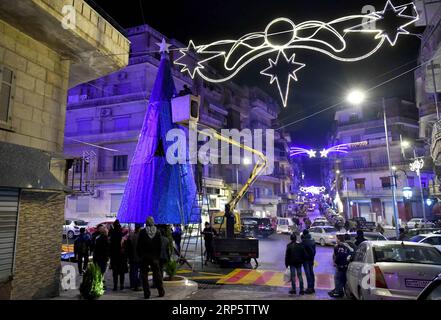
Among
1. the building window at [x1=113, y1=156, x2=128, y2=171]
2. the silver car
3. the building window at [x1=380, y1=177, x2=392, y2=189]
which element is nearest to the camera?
the silver car

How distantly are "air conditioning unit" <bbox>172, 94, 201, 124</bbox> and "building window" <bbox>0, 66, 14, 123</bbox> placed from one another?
533cm

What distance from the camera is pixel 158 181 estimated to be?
38.2 ft

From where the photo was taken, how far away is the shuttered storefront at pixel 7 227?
21.6 ft

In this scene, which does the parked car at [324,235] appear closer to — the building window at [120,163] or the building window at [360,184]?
the building window at [120,163]

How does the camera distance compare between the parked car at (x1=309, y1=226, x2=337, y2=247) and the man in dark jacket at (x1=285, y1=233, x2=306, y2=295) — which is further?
the parked car at (x1=309, y1=226, x2=337, y2=247)

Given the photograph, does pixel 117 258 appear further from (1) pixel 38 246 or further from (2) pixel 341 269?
(2) pixel 341 269

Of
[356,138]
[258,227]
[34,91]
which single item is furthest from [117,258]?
[356,138]

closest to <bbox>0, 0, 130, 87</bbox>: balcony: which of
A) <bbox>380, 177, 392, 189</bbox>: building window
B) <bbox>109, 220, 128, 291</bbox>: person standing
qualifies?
<bbox>109, 220, 128, 291</bbox>: person standing

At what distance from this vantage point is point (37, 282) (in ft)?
23.8

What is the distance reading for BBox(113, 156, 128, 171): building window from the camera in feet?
104

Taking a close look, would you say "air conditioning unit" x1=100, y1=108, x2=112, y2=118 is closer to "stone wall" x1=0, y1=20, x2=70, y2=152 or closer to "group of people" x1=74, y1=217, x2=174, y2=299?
"stone wall" x1=0, y1=20, x2=70, y2=152

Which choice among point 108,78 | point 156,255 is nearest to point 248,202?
point 108,78

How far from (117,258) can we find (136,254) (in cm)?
141
